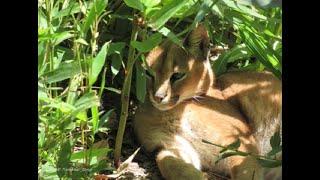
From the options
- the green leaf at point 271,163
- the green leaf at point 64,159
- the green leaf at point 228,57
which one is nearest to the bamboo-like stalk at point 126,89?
the green leaf at point 64,159

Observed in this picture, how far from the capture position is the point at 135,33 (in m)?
2.89

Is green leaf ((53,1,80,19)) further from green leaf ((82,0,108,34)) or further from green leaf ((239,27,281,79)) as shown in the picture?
green leaf ((239,27,281,79))

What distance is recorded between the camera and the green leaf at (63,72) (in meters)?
2.61

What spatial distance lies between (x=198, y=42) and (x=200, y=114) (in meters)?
0.39

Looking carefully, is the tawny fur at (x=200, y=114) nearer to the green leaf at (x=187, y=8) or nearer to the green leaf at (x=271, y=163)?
the green leaf at (x=187, y=8)

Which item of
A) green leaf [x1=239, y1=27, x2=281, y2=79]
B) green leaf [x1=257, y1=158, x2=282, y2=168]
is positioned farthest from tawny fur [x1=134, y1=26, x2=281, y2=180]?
green leaf [x1=257, y1=158, x2=282, y2=168]

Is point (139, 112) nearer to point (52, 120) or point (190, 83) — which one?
point (190, 83)

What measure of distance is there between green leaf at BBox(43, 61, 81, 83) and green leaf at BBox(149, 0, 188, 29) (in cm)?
37

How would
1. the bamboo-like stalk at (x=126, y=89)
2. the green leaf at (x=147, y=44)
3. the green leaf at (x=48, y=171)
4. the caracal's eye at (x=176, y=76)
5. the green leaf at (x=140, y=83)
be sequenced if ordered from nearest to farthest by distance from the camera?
the green leaf at (x=48, y=171) < the green leaf at (x=147, y=44) < the bamboo-like stalk at (x=126, y=89) < the green leaf at (x=140, y=83) < the caracal's eye at (x=176, y=76)

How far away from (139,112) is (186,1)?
0.80 m

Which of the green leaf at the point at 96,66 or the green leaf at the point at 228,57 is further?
the green leaf at the point at 228,57

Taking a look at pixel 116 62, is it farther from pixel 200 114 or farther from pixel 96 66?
pixel 200 114

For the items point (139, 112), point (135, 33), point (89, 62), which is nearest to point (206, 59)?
point (139, 112)

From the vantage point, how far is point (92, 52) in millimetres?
2650
